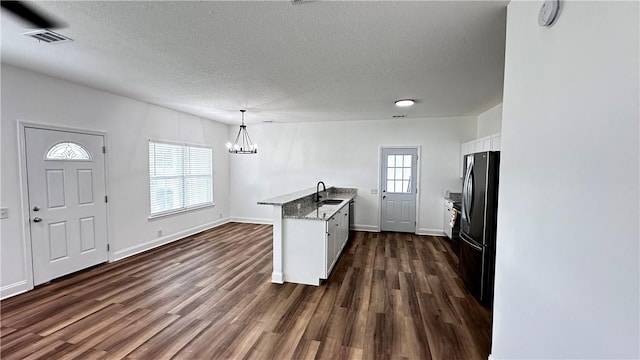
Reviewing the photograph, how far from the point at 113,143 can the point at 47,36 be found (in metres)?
2.32

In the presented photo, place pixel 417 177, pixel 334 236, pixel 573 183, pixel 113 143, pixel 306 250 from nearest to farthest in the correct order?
pixel 573 183
pixel 306 250
pixel 334 236
pixel 113 143
pixel 417 177

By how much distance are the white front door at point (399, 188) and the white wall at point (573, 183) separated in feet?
14.3

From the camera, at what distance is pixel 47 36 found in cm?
224

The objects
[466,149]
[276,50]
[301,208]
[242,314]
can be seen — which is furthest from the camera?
[466,149]

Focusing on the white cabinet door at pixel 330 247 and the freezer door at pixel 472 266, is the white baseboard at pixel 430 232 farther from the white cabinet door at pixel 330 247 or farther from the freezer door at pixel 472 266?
the white cabinet door at pixel 330 247

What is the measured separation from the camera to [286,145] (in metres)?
6.86

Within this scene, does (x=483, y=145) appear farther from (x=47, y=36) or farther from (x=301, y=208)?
(x=47, y=36)

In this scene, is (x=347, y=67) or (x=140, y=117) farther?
(x=140, y=117)

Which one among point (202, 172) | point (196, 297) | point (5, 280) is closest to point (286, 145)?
point (202, 172)

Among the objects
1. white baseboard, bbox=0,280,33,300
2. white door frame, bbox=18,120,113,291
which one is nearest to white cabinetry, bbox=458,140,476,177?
white door frame, bbox=18,120,113,291

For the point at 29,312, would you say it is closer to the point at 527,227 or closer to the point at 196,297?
the point at 196,297

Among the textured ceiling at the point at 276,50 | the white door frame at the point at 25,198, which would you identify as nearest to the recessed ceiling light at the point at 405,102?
the textured ceiling at the point at 276,50

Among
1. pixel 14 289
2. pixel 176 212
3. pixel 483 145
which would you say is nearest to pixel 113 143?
pixel 176 212

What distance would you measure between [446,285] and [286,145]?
479 centimetres
